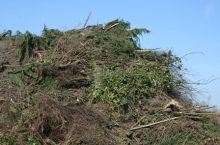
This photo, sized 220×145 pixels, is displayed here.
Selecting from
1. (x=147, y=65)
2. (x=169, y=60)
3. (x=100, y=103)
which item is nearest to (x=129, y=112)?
(x=100, y=103)

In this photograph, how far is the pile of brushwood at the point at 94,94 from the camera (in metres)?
10.2

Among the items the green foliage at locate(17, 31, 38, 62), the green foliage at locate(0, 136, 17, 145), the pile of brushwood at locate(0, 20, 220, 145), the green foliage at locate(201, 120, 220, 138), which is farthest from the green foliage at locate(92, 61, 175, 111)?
the green foliage at locate(0, 136, 17, 145)

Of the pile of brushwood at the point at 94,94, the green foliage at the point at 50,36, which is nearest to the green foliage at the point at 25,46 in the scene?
the pile of brushwood at the point at 94,94

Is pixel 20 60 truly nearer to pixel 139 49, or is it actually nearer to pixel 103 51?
pixel 103 51

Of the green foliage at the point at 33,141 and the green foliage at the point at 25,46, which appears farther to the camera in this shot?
the green foliage at the point at 25,46

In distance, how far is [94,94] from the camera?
37.8 feet

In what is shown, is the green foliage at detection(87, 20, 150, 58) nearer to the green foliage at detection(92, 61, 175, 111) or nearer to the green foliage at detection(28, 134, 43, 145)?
the green foliage at detection(92, 61, 175, 111)

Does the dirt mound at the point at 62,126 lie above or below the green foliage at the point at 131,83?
below

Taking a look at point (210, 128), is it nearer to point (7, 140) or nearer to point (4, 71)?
point (7, 140)

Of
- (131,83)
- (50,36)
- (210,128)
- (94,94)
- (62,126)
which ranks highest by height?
(50,36)

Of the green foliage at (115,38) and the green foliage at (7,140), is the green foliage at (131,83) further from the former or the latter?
the green foliage at (7,140)

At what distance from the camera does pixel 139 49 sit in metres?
13.8

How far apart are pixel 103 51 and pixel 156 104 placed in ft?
6.99

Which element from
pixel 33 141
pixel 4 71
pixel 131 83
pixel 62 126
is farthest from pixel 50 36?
pixel 33 141
